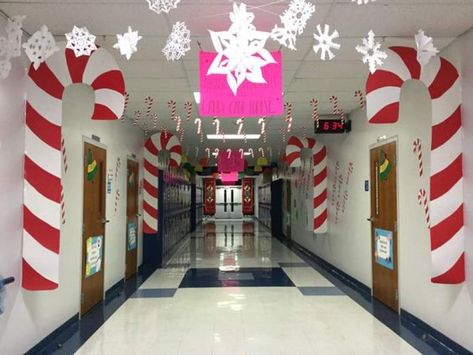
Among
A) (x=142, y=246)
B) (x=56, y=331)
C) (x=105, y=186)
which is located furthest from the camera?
(x=142, y=246)

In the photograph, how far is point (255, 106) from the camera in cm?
279

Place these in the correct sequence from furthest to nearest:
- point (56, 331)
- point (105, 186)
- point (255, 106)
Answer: point (105, 186)
point (56, 331)
point (255, 106)

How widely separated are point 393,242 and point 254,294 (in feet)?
6.70

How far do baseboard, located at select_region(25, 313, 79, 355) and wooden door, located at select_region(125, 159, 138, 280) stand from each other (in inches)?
98.7

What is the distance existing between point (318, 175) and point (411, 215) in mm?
3597

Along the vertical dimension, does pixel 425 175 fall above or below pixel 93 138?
below

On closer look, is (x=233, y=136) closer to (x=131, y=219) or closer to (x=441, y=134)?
(x=131, y=219)

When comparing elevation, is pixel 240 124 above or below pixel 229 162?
above

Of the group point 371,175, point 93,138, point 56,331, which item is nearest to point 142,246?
point 93,138

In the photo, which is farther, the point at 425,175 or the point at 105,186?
the point at 105,186

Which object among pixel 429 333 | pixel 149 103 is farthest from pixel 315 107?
pixel 429 333

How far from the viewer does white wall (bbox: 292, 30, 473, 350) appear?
346 cm

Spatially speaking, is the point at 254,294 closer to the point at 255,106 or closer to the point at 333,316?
the point at 333,316

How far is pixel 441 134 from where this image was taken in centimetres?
352
